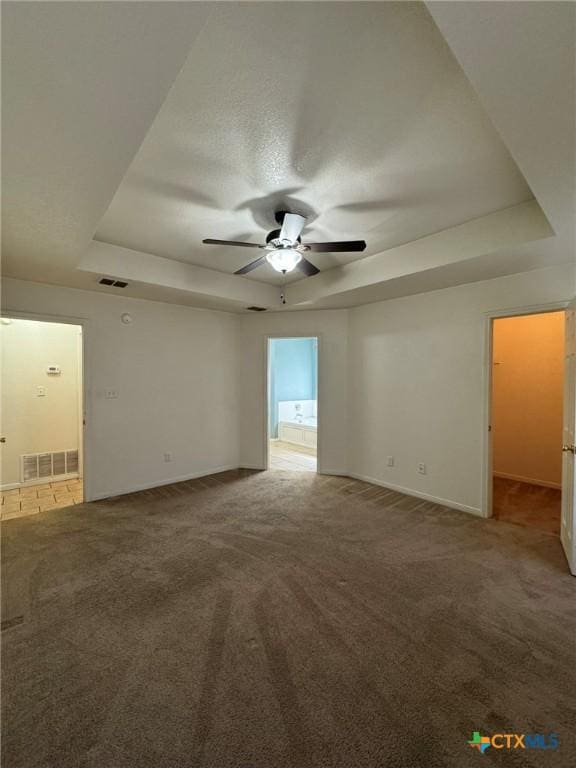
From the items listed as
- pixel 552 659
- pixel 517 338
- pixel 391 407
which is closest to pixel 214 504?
pixel 391 407

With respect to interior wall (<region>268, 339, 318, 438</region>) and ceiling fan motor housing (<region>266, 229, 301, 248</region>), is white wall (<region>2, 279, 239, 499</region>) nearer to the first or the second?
ceiling fan motor housing (<region>266, 229, 301, 248</region>)

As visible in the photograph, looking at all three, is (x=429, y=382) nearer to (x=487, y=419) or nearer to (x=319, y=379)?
(x=487, y=419)

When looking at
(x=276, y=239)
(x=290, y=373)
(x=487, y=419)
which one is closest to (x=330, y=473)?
(x=487, y=419)

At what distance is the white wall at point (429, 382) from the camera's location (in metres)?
3.48

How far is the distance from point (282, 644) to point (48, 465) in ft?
14.7

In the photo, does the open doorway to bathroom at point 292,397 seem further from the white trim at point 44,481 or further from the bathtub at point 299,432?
the white trim at point 44,481

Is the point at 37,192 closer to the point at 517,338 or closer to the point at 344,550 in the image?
the point at 344,550

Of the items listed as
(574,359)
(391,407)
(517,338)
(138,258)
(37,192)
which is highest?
(138,258)

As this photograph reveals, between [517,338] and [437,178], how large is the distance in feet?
11.9

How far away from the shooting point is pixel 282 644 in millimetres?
1791

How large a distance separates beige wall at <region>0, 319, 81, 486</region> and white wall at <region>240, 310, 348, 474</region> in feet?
8.20

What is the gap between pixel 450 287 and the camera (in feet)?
12.2

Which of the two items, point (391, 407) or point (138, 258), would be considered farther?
point (391, 407)
